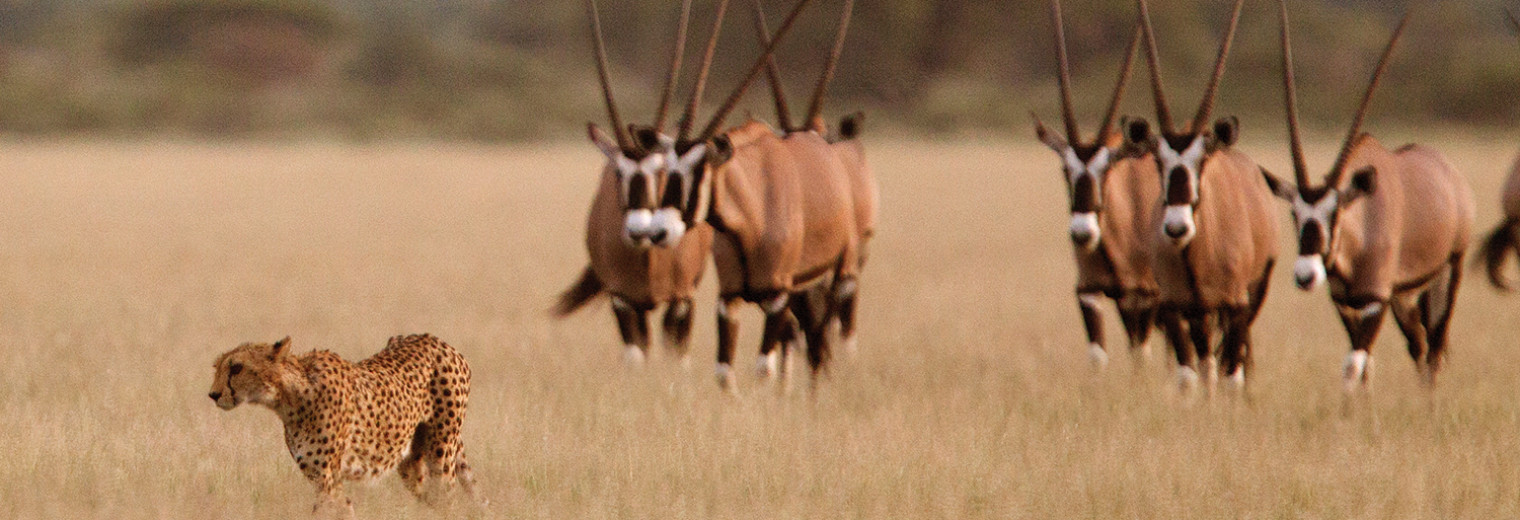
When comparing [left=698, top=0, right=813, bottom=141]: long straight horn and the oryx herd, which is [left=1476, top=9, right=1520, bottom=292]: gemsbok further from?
[left=698, top=0, right=813, bottom=141]: long straight horn

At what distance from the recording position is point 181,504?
624 cm

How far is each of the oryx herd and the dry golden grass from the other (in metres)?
0.35

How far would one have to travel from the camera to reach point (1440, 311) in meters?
10.0

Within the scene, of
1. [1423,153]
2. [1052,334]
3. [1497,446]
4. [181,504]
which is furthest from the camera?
[1052,334]

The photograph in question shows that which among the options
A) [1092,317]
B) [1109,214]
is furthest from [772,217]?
[1092,317]

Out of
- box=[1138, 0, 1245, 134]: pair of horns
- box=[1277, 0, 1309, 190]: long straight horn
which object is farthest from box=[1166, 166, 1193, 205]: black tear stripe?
box=[1277, 0, 1309, 190]: long straight horn

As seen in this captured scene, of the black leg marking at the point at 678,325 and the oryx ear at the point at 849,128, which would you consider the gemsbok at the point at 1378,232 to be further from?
the black leg marking at the point at 678,325

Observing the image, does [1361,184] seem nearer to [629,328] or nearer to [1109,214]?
[1109,214]

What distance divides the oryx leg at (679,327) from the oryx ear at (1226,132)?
275cm

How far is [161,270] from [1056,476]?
12285 millimetres

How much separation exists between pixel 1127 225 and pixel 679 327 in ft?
7.66

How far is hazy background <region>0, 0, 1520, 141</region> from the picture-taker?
198ft

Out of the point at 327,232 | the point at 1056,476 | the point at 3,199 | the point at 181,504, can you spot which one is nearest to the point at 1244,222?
the point at 1056,476

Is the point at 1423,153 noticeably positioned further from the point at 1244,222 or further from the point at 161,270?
the point at 161,270
